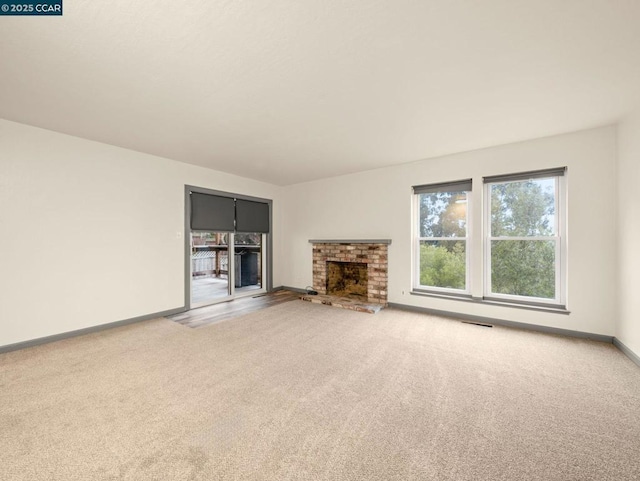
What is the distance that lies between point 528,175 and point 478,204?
0.71 meters

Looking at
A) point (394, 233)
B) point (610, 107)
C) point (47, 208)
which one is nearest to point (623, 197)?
point (610, 107)

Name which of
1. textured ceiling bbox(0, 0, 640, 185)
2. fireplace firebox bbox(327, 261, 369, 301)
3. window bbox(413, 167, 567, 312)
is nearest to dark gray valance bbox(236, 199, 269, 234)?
fireplace firebox bbox(327, 261, 369, 301)

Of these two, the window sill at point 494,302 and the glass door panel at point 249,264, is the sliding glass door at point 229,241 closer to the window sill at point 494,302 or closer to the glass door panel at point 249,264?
the glass door panel at point 249,264

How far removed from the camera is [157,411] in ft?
6.35

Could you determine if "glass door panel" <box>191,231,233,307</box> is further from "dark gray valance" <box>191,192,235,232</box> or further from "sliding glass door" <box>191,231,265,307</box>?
"dark gray valance" <box>191,192,235,232</box>

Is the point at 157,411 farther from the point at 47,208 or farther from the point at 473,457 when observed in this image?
the point at 47,208

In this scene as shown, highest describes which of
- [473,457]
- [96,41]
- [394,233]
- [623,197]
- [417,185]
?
[96,41]

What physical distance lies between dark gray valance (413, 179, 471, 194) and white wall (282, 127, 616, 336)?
102mm

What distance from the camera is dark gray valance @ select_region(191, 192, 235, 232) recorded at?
4.89 m

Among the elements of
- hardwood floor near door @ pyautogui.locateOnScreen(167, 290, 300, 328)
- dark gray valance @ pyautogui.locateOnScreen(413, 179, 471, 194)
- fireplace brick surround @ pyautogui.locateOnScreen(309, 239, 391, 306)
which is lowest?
hardwood floor near door @ pyautogui.locateOnScreen(167, 290, 300, 328)

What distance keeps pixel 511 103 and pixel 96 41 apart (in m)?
3.58

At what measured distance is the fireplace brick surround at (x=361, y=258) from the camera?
4991 mm

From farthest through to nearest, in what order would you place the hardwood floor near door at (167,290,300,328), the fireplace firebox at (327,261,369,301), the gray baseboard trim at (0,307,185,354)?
the fireplace firebox at (327,261,369,301) → the hardwood floor near door at (167,290,300,328) → the gray baseboard trim at (0,307,185,354)

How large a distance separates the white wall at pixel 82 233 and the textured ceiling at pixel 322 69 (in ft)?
1.35
